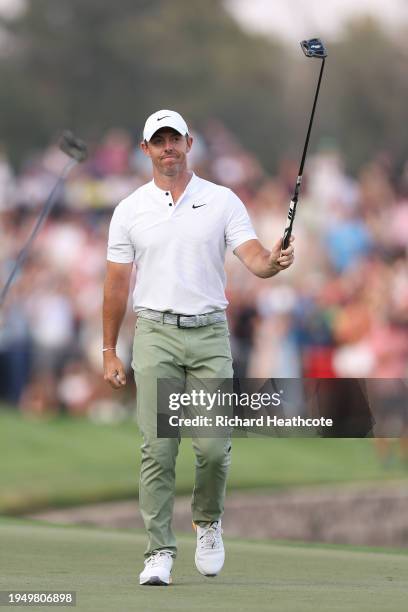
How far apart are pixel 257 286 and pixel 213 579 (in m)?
11.4

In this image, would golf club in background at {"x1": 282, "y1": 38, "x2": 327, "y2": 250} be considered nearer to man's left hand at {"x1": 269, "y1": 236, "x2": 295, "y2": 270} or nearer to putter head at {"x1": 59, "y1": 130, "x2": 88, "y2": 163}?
man's left hand at {"x1": 269, "y1": 236, "x2": 295, "y2": 270}

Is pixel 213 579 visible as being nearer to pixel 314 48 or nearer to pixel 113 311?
pixel 113 311

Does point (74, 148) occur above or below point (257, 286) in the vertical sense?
below

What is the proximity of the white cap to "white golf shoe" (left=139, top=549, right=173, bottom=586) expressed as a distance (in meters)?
1.80

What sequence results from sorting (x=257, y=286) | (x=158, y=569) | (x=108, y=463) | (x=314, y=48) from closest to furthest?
1. (x=158, y=569)
2. (x=314, y=48)
3. (x=108, y=463)
4. (x=257, y=286)

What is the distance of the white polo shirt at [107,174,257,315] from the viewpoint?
7.90 meters

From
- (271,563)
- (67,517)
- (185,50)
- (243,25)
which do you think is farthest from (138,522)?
(243,25)

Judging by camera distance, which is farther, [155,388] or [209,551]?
[209,551]

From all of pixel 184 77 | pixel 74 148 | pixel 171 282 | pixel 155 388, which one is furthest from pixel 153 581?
pixel 184 77

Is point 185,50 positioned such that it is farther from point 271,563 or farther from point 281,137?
point 271,563

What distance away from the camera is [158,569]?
7.73m

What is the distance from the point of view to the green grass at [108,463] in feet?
52.3

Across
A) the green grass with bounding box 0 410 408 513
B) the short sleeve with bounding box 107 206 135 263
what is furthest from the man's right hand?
the green grass with bounding box 0 410 408 513

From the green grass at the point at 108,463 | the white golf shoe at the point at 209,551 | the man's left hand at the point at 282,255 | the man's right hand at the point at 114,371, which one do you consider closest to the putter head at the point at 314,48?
the man's left hand at the point at 282,255
